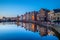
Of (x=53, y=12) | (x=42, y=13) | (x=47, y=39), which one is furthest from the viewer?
(x=53, y=12)

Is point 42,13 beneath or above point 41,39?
above

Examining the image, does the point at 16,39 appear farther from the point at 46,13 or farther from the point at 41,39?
the point at 46,13

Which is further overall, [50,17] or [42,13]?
[42,13]

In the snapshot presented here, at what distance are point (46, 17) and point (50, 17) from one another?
0.18 m

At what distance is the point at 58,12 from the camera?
7.59m

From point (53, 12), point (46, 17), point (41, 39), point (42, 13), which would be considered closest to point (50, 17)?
point (46, 17)

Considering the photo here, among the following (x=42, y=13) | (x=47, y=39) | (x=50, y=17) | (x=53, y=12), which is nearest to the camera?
(x=47, y=39)

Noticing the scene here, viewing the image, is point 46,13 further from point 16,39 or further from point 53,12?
point 16,39

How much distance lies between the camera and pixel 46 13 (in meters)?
7.52

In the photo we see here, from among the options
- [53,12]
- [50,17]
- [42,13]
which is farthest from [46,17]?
[53,12]

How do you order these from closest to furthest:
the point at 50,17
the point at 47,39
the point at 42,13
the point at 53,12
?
the point at 47,39 → the point at 50,17 → the point at 42,13 → the point at 53,12

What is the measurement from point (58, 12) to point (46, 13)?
0.53 metres

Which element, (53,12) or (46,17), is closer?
(46,17)

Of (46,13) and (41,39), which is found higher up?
(46,13)
